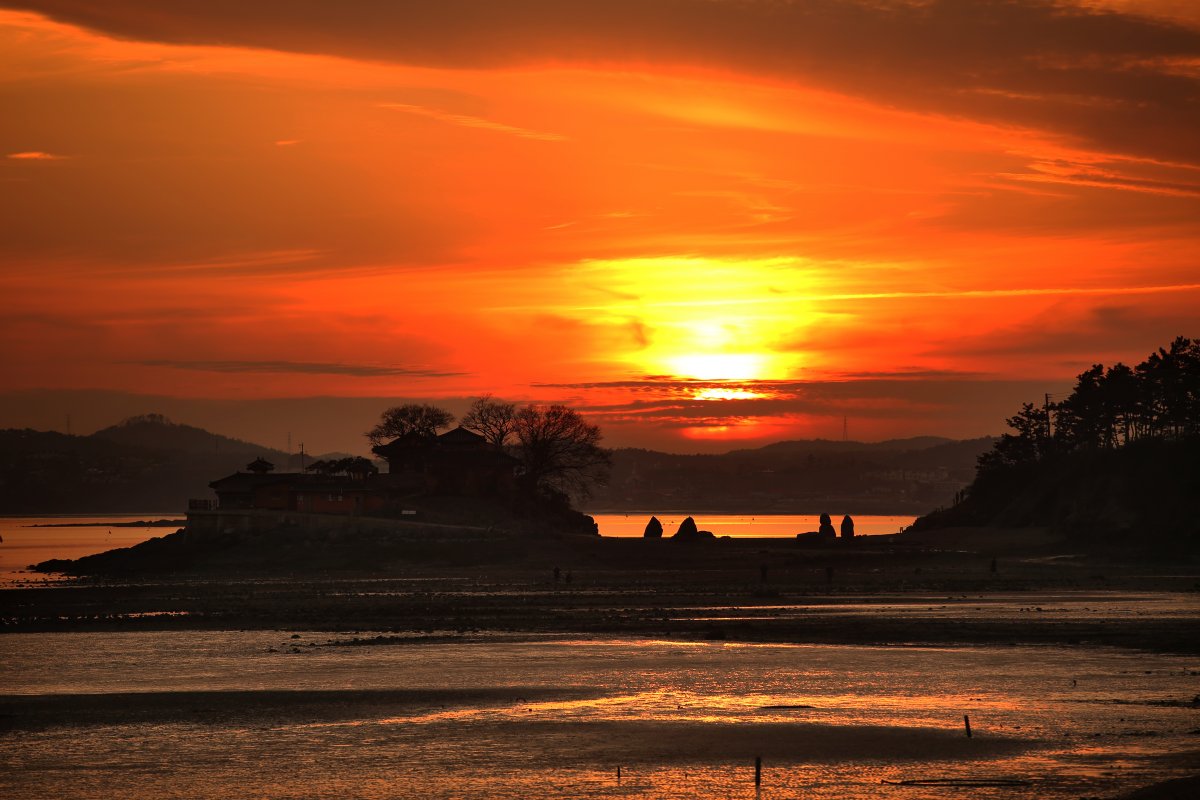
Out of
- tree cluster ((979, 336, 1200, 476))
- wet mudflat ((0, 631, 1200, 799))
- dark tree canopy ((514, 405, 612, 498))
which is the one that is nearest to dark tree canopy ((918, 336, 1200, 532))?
tree cluster ((979, 336, 1200, 476))

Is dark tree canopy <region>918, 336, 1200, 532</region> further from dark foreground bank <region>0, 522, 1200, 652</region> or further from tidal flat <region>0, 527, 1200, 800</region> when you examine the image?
tidal flat <region>0, 527, 1200, 800</region>

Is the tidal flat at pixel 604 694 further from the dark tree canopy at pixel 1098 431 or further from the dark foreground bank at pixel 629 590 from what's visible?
the dark tree canopy at pixel 1098 431

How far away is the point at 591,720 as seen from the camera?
2867cm

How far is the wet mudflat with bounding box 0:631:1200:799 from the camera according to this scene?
22.9 meters

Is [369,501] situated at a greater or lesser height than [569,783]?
greater

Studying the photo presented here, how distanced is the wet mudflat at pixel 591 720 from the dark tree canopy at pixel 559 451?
7944cm

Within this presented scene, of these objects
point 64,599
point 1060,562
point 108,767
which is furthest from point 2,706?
point 1060,562

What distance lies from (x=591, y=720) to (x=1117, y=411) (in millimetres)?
110567

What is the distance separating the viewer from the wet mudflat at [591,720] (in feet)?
75.2

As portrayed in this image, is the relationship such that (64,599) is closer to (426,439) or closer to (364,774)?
(364,774)

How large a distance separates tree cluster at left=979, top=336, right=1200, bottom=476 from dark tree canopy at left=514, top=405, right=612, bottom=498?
145ft

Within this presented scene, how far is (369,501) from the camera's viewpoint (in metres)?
109

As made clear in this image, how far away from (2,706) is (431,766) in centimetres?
1287

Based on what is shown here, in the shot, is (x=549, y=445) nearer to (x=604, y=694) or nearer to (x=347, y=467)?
(x=347, y=467)
